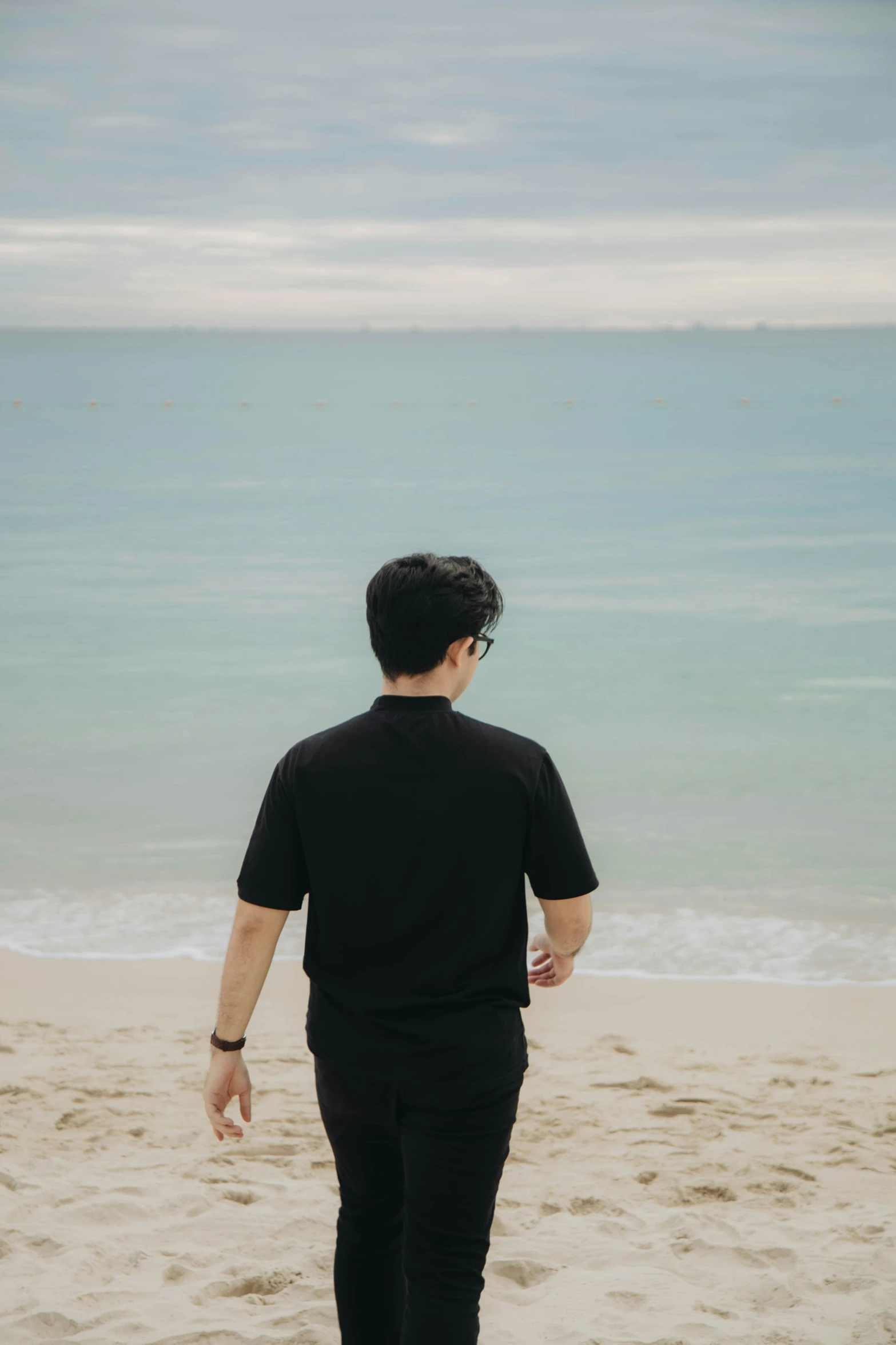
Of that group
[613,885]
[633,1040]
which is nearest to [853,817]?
[613,885]

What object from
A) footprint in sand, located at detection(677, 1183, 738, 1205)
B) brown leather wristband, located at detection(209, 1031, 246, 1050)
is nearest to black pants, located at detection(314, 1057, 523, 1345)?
brown leather wristband, located at detection(209, 1031, 246, 1050)

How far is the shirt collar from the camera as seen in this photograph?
72.1 inches

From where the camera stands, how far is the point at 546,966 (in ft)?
6.72

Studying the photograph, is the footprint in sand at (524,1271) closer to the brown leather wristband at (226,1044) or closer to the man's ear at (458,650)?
the brown leather wristband at (226,1044)

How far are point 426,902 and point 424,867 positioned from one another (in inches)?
2.1

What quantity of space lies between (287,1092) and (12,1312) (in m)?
1.44

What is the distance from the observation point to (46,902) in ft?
21.2

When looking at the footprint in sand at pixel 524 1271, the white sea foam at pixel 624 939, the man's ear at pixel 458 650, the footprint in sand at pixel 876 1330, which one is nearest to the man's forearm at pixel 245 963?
the man's ear at pixel 458 650

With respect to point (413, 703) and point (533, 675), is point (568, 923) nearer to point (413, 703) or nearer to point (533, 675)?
point (413, 703)

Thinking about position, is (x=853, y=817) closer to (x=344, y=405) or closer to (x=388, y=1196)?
(x=388, y=1196)

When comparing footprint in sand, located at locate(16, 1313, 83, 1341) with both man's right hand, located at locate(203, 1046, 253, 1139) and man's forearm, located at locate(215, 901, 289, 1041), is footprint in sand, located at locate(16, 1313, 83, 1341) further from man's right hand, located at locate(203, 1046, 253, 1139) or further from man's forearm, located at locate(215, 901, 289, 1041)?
man's forearm, located at locate(215, 901, 289, 1041)

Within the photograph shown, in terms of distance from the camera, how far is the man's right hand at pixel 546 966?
2002 mm

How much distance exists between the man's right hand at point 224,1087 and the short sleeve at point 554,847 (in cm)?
62

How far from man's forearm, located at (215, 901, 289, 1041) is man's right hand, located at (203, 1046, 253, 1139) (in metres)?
0.05
